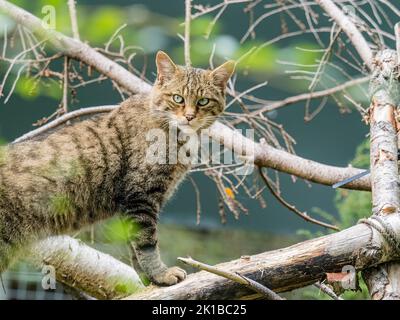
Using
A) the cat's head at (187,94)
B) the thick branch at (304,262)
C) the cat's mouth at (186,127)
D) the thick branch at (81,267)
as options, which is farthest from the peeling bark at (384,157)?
the thick branch at (81,267)

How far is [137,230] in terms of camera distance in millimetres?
2420

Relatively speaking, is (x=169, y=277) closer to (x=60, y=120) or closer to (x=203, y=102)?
(x=203, y=102)

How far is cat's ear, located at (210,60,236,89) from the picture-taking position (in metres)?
2.73

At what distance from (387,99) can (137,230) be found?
1171 millimetres

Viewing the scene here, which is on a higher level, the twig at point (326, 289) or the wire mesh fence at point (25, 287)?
the wire mesh fence at point (25, 287)

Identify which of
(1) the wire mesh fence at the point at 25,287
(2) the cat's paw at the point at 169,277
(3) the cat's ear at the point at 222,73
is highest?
(3) the cat's ear at the point at 222,73

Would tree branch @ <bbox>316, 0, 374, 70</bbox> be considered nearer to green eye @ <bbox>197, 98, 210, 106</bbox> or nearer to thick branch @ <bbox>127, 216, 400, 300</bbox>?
green eye @ <bbox>197, 98, 210, 106</bbox>

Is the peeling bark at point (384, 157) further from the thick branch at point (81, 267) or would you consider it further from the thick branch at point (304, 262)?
the thick branch at point (81, 267)

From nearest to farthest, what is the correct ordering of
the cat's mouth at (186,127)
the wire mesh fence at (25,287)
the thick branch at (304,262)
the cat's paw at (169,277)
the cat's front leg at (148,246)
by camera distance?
the thick branch at (304,262) < the cat's paw at (169,277) < the cat's front leg at (148,246) < the cat's mouth at (186,127) < the wire mesh fence at (25,287)

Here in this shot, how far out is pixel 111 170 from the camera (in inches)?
102

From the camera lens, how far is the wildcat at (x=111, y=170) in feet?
7.80

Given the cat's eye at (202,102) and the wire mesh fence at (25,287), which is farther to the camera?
the wire mesh fence at (25,287)

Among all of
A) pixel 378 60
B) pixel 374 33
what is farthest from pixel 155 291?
pixel 374 33
